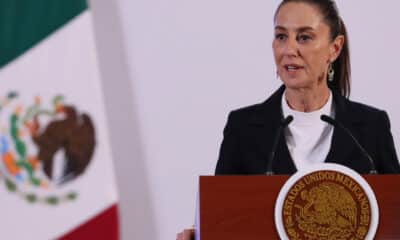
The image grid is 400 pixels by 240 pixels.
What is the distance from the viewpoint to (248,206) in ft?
6.53

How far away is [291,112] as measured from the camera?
295 cm

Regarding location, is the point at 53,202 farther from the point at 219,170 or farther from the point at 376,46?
the point at 376,46

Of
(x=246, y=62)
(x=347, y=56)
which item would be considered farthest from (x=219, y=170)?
(x=347, y=56)

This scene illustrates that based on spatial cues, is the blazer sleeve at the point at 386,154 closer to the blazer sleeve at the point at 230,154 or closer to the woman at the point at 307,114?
the woman at the point at 307,114

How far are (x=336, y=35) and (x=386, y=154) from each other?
641 millimetres

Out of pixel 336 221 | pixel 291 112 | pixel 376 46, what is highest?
pixel 376 46

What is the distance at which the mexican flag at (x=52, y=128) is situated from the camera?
2.94 meters

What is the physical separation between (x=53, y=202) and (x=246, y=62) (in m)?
1.07

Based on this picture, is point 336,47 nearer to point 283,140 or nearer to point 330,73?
point 330,73

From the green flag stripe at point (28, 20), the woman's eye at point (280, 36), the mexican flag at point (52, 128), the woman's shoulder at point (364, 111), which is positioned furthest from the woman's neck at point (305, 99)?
the green flag stripe at point (28, 20)

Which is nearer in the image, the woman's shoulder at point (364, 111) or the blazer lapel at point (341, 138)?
the blazer lapel at point (341, 138)

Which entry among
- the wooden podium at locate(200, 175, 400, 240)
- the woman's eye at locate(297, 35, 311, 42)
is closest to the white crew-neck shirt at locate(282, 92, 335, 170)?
the woman's eye at locate(297, 35, 311, 42)

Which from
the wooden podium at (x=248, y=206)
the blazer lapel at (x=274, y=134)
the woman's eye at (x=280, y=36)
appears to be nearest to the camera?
the wooden podium at (x=248, y=206)

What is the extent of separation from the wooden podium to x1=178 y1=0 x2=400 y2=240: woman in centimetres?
61
